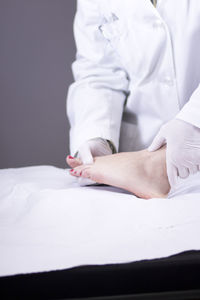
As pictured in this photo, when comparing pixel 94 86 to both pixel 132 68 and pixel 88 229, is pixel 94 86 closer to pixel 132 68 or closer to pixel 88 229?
pixel 132 68

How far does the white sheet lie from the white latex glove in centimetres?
22

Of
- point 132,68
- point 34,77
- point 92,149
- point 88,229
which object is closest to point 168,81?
point 132,68

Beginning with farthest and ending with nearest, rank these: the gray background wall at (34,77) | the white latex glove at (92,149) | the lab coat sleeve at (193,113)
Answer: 1. the gray background wall at (34,77)
2. the white latex glove at (92,149)
3. the lab coat sleeve at (193,113)

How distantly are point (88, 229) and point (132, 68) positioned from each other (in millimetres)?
709

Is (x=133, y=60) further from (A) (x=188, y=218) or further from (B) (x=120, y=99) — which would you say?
(A) (x=188, y=218)

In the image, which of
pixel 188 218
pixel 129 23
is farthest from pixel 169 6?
pixel 188 218

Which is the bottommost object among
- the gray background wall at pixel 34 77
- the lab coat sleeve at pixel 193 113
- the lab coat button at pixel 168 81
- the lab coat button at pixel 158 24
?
the gray background wall at pixel 34 77

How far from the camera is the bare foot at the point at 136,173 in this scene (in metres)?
0.87

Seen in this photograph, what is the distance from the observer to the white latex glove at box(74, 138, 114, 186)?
1.05 m

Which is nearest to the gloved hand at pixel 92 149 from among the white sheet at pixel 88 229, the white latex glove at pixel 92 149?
the white latex glove at pixel 92 149

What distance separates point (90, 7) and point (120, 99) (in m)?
0.35

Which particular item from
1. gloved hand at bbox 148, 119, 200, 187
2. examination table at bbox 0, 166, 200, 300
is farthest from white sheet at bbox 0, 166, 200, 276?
gloved hand at bbox 148, 119, 200, 187

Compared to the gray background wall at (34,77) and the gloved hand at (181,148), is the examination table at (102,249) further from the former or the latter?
the gray background wall at (34,77)

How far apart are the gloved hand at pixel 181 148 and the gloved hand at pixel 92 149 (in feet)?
0.79
